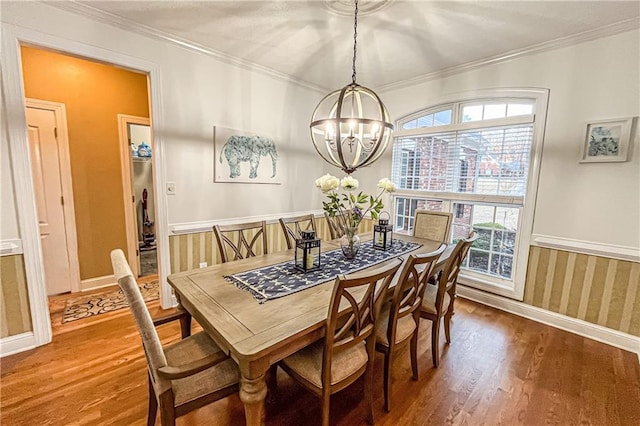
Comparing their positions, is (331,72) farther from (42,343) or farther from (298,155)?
(42,343)

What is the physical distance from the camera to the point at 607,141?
2283 millimetres

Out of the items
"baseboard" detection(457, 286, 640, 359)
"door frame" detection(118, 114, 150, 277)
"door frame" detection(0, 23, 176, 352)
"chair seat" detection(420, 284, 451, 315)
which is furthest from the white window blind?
"door frame" detection(118, 114, 150, 277)

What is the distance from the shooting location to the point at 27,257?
2.11 meters

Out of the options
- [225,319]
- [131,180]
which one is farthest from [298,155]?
[225,319]

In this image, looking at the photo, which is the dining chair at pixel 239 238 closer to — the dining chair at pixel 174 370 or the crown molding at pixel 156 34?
the dining chair at pixel 174 370

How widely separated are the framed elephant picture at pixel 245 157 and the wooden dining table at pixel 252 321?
1643 millimetres

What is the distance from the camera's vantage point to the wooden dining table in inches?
42.3

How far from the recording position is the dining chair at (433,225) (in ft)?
9.40

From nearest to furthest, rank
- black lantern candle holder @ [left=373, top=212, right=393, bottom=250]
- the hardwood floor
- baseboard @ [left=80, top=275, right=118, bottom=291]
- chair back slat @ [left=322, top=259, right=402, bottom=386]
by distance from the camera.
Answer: chair back slat @ [left=322, top=259, right=402, bottom=386] < the hardwood floor < black lantern candle holder @ [left=373, top=212, right=393, bottom=250] < baseboard @ [left=80, top=275, right=118, bottom=291]

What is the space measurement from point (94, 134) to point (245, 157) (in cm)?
→ 176

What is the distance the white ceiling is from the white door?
148 cm

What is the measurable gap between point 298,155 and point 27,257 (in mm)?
2839

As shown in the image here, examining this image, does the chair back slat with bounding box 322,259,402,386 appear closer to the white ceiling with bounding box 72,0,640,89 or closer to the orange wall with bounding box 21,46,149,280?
the white ceiling with bounding box 72,0,640,89

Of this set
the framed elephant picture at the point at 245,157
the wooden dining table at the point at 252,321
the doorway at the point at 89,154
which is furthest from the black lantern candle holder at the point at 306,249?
the doorway at the point at 89,154
